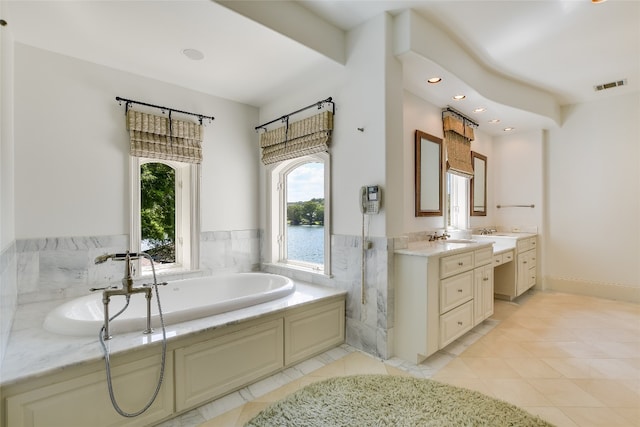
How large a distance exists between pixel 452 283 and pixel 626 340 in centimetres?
190

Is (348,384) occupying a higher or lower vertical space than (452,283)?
lower

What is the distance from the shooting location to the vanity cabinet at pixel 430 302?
2396 mm


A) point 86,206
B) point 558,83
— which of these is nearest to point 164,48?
point 86,206

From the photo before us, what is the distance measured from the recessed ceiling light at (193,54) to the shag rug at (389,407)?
286cm

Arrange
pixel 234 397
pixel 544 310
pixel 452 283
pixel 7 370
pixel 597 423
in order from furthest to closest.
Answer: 1. pixel 544 310
2. pixel 452 283
3. pixel 234 397
4. pixel 597 423
5. pixel 7 370

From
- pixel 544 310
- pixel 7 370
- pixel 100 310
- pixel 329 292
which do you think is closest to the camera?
pixel 7 370

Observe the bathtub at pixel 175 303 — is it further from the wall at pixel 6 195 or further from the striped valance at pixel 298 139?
the striped valance at pixel 298 139

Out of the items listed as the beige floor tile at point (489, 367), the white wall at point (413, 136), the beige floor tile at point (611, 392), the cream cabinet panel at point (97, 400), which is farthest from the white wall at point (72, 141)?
the beige floor tile at point (611, 392)

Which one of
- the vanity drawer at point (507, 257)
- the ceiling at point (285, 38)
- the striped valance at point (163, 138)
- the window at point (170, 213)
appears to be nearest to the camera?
the ceiling at point (285, 38)

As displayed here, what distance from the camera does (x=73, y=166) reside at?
265cm

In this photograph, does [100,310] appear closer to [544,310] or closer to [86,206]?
[86,206]

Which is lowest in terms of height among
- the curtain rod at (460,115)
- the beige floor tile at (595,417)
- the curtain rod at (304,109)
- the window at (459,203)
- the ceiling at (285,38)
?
the beige floor tile at (595,417)

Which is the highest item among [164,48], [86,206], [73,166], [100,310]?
[164,48]

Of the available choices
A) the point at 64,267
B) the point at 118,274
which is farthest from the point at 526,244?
the point at 64,267
